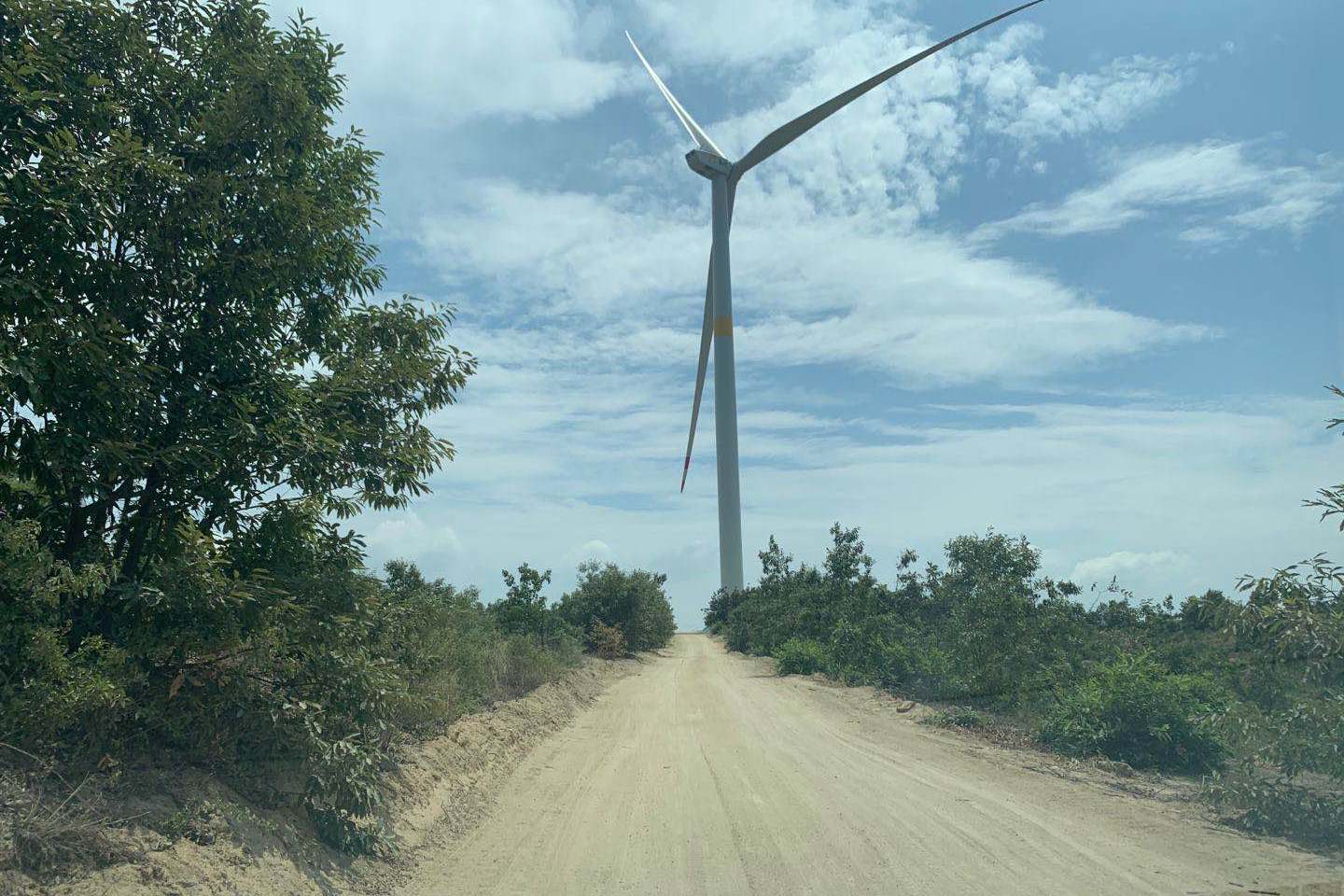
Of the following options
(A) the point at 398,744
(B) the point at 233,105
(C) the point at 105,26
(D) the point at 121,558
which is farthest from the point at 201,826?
(C) the point at 105,26

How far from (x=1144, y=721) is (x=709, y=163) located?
139ft

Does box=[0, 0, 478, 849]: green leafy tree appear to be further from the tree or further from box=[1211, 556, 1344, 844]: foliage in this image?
box=[1211, 556, 1344, 844]: foliage

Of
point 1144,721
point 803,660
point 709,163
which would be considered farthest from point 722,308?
point 1144,721

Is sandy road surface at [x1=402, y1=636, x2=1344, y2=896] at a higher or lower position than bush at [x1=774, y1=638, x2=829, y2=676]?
lower

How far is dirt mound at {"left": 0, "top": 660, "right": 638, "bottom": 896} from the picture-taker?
5656 mm

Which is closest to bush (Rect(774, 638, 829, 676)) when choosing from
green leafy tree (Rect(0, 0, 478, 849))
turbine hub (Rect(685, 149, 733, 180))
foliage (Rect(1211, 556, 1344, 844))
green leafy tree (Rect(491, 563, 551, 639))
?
green leafy tree (Rect(491, 563, 551, 639))

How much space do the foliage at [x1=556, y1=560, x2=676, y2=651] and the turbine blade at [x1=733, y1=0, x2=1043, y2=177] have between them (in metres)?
24.3

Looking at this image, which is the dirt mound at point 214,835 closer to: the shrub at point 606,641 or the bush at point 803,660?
the bush at point 803,660

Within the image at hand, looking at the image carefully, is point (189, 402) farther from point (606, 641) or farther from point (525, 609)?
point (606, 641)

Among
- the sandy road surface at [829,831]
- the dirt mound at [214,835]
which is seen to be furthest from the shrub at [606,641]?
the dirt mound at [214,835]

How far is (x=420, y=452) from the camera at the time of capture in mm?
8977

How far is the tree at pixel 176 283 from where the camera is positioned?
6348mm

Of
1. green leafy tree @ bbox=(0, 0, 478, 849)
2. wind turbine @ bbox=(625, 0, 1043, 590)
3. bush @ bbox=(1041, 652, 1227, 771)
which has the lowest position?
bush @ bbox=(1041, 652, 1227, 771)

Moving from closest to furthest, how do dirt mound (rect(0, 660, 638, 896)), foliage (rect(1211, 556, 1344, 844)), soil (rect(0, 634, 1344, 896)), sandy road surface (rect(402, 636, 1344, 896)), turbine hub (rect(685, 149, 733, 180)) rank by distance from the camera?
dirt mound (rect(0, 660, 638, 896))
soil (rect(0, 634, 1344, 896))
sandy road surface (rect(402, 636, 1344, 896))
foliage (rect(1211, 556, 1344, 844))
turbine hub (rect(685, 149, 733, 180))
